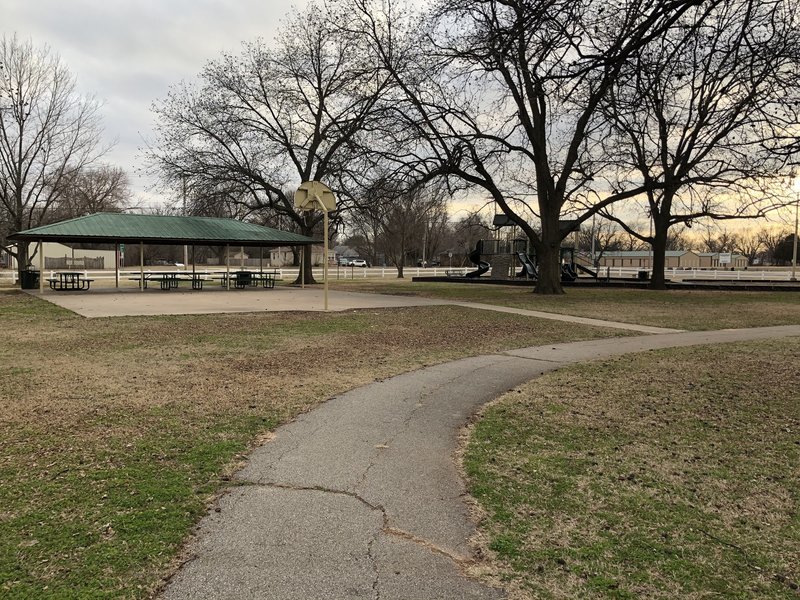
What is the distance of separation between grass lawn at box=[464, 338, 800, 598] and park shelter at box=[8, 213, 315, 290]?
22637 mm

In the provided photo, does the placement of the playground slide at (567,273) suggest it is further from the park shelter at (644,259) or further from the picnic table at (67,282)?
the park shelter at (644,259)

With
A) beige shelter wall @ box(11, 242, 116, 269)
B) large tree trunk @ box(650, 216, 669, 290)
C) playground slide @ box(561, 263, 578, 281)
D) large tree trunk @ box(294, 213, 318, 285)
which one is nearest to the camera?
large tree trunk @ box(650, 216, 669, 290)

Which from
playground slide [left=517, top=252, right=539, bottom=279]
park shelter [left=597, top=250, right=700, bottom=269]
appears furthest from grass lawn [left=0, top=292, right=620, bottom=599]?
park shelter [left=597, top=250, right=700, bottom=269]

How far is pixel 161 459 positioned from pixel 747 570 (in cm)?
384

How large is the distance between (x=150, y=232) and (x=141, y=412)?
22.6 m

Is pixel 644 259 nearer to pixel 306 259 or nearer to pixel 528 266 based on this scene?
pixel 528 266

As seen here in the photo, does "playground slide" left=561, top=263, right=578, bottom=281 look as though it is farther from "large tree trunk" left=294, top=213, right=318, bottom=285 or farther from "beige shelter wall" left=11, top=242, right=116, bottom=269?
"beige shelter wall" left=11, top=242, right=116, bottom=269

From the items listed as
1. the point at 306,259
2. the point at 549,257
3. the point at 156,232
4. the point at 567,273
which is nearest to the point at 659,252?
the point at 567,273

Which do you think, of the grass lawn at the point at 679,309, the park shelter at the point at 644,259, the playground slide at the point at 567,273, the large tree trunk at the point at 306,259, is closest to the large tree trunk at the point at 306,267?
the large tree trunk at the point at 306,259

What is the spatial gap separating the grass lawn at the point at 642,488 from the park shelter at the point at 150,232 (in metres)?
22.6

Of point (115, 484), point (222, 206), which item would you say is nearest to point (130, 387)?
point (115, 484)

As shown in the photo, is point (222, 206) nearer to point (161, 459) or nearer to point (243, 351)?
point (243, 351)

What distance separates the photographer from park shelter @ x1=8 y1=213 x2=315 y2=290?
23625 mm

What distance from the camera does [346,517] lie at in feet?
11.3
